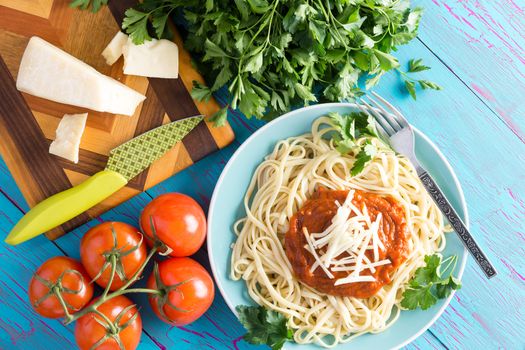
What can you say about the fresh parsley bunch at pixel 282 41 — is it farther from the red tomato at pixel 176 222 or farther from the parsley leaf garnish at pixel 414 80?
the red tomato at pixel 176 222

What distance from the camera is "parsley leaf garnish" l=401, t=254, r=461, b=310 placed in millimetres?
2604

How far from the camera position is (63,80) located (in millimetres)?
2570

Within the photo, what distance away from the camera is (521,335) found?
2984mm

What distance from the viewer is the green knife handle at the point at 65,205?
2.59 metres

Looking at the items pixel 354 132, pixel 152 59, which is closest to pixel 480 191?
pixel 354 132

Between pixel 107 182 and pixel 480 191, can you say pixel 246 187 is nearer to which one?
pixel 107 182

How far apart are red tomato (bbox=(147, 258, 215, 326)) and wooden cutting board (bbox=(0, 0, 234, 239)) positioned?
0.45m

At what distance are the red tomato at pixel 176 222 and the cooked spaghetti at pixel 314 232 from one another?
0.24 meters

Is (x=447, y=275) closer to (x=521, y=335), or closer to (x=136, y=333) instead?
(x=521, y=335)

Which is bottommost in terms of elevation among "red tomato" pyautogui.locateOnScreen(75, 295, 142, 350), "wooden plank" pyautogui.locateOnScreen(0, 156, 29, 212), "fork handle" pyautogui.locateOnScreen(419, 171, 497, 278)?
"wooden plank" pyautogui.locateOnScreen(0, 156, 29, 212)

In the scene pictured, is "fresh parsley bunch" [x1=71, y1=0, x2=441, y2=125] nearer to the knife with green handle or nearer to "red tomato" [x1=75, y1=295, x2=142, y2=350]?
the knife with green handle

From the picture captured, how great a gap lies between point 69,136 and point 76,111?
0.47 feet

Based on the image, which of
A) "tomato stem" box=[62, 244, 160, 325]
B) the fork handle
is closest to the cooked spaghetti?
the fork handle

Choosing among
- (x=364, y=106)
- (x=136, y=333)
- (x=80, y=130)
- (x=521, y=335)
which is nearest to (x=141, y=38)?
(x=80, y=130)
